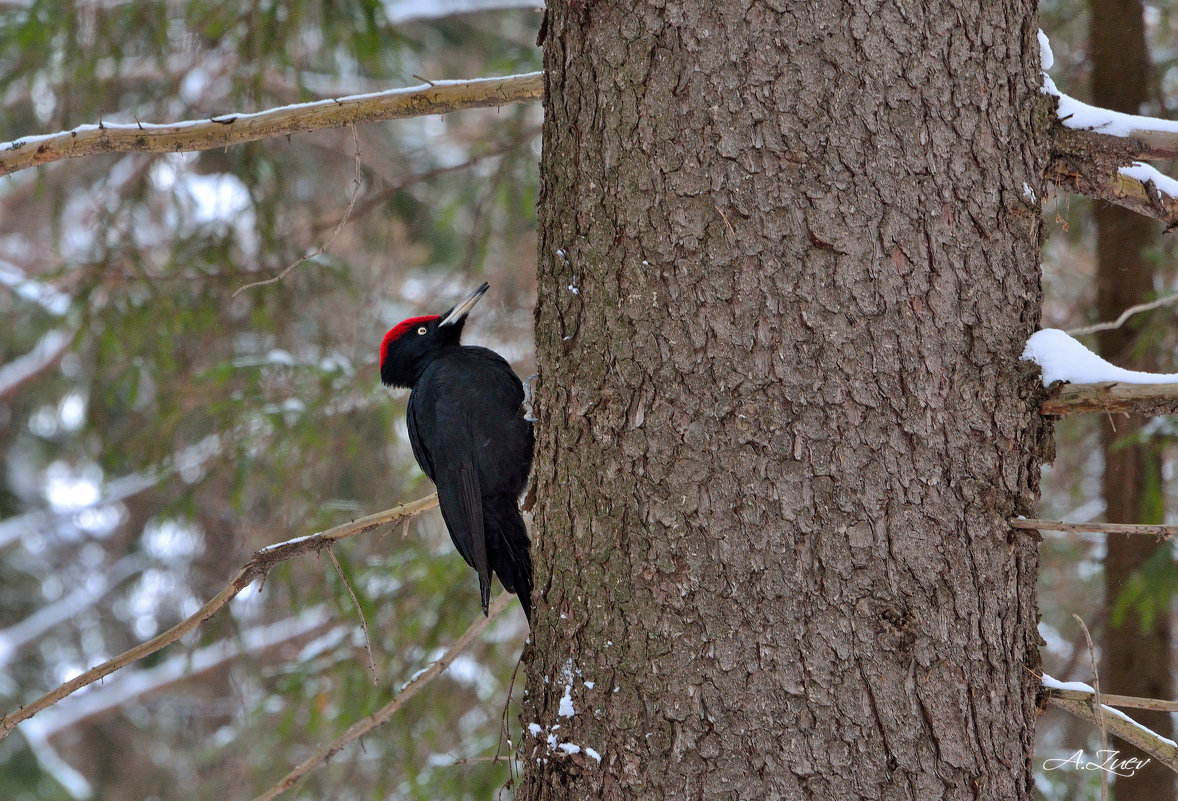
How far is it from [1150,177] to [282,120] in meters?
1.99

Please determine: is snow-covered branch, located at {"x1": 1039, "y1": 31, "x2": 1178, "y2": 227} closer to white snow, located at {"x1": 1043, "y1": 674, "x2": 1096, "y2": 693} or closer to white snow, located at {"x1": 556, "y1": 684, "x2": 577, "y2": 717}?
white snow, located at {"x1": 1043, "y1": 674, "x2": 1096, "y2": 693}

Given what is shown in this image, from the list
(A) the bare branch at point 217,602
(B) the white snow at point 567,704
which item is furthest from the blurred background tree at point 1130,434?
(A) the bare branch at point 217,602

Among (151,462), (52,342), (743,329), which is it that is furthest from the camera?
(52,342)

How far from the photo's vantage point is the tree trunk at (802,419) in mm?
1739

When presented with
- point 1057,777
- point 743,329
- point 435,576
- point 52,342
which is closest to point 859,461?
point 743,329

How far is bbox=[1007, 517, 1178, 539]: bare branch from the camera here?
161 cm

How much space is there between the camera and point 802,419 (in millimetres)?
1797

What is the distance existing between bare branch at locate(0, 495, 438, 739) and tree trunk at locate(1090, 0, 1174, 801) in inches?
120

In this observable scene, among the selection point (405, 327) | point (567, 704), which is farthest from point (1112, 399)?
point (405, 327)

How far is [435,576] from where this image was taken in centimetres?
453

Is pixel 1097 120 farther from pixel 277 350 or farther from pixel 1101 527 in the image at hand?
pixel 277 350

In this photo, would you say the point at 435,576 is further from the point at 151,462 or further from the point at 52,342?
the point at 52,342

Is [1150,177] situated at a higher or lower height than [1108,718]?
higher

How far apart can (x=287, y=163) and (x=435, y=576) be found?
346 centimetres
